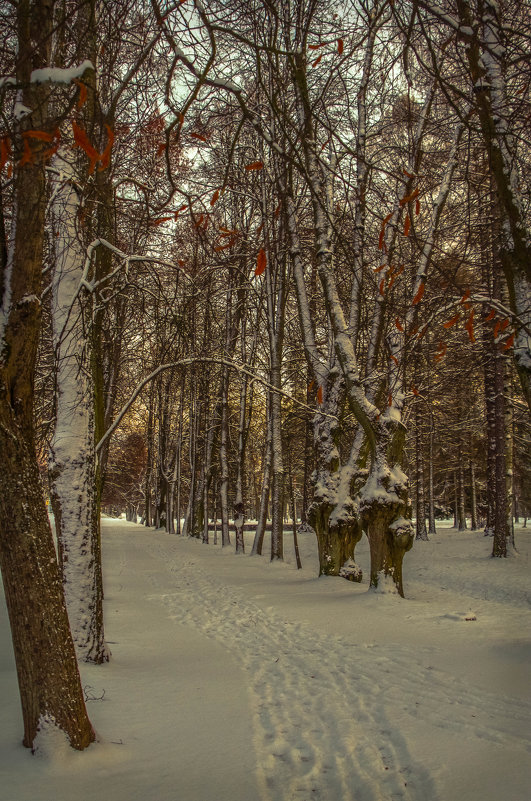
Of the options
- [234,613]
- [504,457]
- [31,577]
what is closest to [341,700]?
[31,577]

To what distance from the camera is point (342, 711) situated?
15.4ft

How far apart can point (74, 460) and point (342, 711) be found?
3435 mm

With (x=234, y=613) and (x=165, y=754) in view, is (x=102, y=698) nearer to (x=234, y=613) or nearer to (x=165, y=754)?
(x=165, y=754)

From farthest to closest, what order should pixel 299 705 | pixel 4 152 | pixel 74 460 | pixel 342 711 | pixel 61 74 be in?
1. pixel 74 460
2. pixel 299 705
3. pixel 342 711
4. pixel 61 74
5. pixel 4 152

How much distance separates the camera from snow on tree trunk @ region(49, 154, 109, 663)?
5.68m

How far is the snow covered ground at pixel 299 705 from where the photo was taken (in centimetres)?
340

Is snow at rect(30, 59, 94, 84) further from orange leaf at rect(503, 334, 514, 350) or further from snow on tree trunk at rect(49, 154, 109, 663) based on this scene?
orange leaf at rect(503, 334, 514, 350)

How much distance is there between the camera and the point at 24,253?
3.51 m

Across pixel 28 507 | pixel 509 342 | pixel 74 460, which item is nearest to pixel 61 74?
pixel 28 507

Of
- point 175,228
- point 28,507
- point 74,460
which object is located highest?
point 175,228

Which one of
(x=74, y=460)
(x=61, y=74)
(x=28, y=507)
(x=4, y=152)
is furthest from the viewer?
(x=74, y=460)

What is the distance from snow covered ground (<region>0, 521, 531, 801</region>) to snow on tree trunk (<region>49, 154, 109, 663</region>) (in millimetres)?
622

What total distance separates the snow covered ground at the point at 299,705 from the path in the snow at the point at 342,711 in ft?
0.05

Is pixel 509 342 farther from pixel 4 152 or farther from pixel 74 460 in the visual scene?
pixel 4 152
